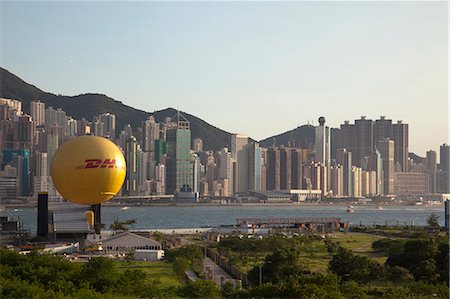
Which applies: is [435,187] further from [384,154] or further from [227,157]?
[227,157]

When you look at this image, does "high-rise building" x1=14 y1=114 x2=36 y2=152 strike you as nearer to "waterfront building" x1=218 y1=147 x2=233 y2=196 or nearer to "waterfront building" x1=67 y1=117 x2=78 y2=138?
"waterfront building" x1=67 y1=117 x2=78 y2=138

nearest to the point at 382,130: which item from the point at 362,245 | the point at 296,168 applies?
the point at 296,168

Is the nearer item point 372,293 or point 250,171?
point 372,293

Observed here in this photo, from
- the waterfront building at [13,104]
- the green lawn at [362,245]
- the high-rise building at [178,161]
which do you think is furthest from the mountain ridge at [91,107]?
the green lawn at [362,245]

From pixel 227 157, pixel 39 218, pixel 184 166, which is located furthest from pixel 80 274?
pixel 227 157

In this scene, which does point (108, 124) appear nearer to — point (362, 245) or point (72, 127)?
point (72, 127)

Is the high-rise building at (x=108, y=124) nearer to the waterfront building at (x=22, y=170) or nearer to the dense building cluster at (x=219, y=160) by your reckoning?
the dense building cluster at (x=219, y=160)
